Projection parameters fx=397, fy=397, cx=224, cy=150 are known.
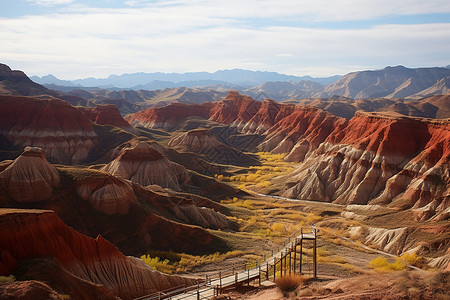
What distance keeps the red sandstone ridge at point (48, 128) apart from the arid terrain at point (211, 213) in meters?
0.36

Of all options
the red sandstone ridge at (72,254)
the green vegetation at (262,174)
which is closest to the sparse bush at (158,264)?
the red sandstone ridge at (72,254)

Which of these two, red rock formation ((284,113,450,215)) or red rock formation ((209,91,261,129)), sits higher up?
red rock formation ((209,91,261,129))

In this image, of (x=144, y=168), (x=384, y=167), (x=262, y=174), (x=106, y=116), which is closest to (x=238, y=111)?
(x=106, y=116)

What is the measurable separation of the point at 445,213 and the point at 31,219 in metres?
50.5

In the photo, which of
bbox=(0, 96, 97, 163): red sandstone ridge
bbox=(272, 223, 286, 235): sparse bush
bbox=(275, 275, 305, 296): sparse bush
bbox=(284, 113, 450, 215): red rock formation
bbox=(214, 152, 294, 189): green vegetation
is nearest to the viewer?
bbox=(275, 275, 305, 296): sparse bush

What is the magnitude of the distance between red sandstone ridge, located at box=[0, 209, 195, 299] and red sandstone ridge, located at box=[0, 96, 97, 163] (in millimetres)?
83389

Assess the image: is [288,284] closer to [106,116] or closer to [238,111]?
[106,116]

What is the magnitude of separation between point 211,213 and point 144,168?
24.5 meters

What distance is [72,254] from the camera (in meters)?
27.3

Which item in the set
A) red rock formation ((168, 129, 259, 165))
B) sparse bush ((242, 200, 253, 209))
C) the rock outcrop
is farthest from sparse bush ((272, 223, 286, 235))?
red rock formation ((168, 129, 259, 165))

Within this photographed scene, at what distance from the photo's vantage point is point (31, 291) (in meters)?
18.6

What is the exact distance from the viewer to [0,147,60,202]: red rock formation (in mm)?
41500

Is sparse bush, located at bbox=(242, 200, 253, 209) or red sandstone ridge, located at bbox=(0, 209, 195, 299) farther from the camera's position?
sparse bush, located at bbox=(242, 200, 253, 209)

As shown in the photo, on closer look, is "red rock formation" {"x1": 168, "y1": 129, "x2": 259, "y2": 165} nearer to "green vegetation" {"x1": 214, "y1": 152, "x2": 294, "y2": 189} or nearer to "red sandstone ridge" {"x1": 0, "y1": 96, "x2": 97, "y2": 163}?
"green vegetation" {"x1": 214, "y1": 152, "x2": 294, "y2": 189}
